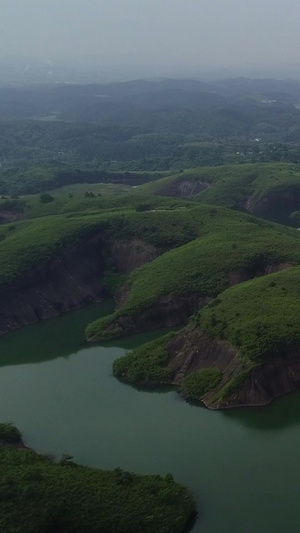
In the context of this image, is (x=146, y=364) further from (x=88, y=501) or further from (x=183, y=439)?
(x=88, y=501)

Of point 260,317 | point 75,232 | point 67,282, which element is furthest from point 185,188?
point 260,317

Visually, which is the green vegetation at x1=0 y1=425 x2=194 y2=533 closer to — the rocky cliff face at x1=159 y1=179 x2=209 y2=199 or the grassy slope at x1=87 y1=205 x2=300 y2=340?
the grassy slope at x1=87 y1=205 x2=300 y2=340

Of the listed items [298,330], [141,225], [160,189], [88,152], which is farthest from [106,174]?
[298,330]

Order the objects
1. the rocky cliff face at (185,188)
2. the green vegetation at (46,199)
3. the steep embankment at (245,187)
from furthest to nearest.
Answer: the rocky cliff face at (185,188) < the steep embankment at (245,187) < the green vegetation at (46,199)

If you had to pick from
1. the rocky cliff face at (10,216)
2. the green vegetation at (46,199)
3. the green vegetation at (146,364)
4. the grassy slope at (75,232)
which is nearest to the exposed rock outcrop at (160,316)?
the green vegetation at (146,364)

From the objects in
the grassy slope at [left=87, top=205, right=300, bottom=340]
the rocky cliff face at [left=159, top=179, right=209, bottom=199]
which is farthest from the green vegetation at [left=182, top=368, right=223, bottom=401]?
the rocky cliff face at [left=159, top=179, right=209, bottom=199]

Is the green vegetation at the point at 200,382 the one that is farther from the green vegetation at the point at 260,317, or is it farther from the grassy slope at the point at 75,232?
the grassy slope at the point at 75,232
